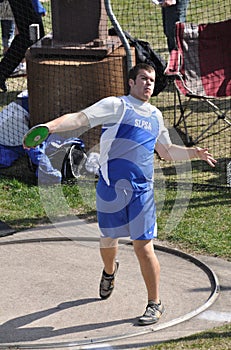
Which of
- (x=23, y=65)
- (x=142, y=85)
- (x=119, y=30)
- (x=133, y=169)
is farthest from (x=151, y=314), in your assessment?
(x=23, y=65)

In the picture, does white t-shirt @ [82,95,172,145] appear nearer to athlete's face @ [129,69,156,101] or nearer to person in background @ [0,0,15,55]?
athlete's face @ [129,69,156,101]

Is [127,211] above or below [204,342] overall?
above

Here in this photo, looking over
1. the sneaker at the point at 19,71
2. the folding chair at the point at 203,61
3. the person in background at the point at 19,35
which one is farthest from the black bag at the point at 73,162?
the sneaker at the point at 19,71

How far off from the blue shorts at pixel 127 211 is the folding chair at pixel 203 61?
4153mm

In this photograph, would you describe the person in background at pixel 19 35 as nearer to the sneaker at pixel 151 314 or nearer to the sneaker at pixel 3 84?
the sneaker at pixel 3 84

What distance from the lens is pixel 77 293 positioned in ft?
21.9

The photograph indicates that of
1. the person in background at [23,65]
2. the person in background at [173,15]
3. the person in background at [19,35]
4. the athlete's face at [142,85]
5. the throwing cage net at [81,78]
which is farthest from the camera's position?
the person in background at [23,65]

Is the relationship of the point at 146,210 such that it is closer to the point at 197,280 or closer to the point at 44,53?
the point at 197,280

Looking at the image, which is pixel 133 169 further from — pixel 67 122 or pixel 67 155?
pixel 67 155

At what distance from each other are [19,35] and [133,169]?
21.9 feet

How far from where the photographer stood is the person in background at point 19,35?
12.1 meters

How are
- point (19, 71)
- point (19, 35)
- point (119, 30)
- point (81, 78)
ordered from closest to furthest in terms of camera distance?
point (119, 30) < point (81, 78) < point (19, 35) < point (19, 71)

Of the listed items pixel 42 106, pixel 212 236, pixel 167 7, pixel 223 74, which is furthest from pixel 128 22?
pixel 212 236

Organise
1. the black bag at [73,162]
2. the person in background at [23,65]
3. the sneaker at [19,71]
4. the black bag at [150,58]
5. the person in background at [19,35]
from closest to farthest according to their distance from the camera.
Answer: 1. the black bag at [73,162]
2. the black bag at [150,58]
3. the person in background at [19,35]
4. the person in background at [23,65]
5. the sneaker at [19,71]
